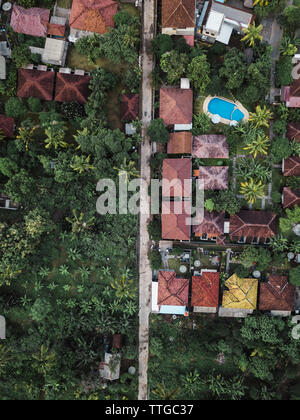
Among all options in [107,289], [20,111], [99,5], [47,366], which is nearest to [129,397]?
[47,366]

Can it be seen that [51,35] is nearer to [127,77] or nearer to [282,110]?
[127,77]

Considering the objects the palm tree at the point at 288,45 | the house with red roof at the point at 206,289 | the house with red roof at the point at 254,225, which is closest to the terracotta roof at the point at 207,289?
the house with red roof at the point at 206,289

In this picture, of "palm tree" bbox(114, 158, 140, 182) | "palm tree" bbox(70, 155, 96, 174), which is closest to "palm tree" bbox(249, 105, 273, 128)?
"palm tree" bbox(114, 158, 140, 182)

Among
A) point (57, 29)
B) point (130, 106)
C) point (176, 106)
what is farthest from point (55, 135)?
point (176, 106)

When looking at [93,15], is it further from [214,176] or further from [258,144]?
[258,144]

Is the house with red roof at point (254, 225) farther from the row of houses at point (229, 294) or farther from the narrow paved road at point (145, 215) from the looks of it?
the narrow paved road at point (145, 215)
